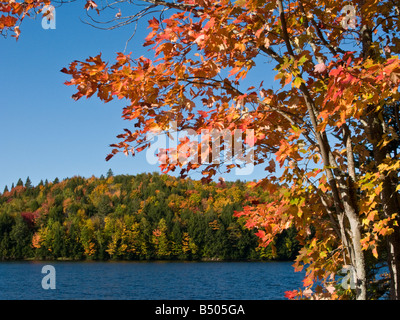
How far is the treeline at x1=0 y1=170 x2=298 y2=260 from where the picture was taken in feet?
284

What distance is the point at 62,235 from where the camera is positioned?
93.8m

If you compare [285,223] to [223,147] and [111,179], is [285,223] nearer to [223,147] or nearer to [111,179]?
[223,147]

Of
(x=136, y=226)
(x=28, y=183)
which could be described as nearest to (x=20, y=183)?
(x=28, y=183)

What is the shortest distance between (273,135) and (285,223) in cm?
78

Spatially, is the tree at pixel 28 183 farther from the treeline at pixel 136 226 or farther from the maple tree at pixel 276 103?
the maple tree at pixel 276 103

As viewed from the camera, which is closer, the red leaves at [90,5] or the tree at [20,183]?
the red leaves at [90,5]

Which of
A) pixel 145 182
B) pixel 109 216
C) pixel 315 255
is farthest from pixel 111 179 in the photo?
pixel 315 255

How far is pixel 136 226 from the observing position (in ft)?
300

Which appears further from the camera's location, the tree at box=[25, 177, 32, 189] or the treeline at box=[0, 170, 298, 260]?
the tree at box=[25, 177, 32, 189]

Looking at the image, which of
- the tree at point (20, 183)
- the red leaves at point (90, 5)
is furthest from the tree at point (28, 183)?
the red leaves at point (90, 5)

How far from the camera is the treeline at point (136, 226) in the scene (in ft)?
284

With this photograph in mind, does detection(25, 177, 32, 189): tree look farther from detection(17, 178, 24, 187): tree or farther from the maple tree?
the maple tree

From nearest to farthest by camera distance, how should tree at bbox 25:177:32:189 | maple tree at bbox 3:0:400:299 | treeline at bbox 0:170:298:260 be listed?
maple tree at bbox 3:0:400:299
treeline at bbox 0:170:298:260
tree at bbox 25:177:32:189

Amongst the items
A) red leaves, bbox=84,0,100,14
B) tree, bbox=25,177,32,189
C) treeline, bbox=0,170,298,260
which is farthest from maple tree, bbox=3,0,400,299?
tree, bbox=25,177,32,189
